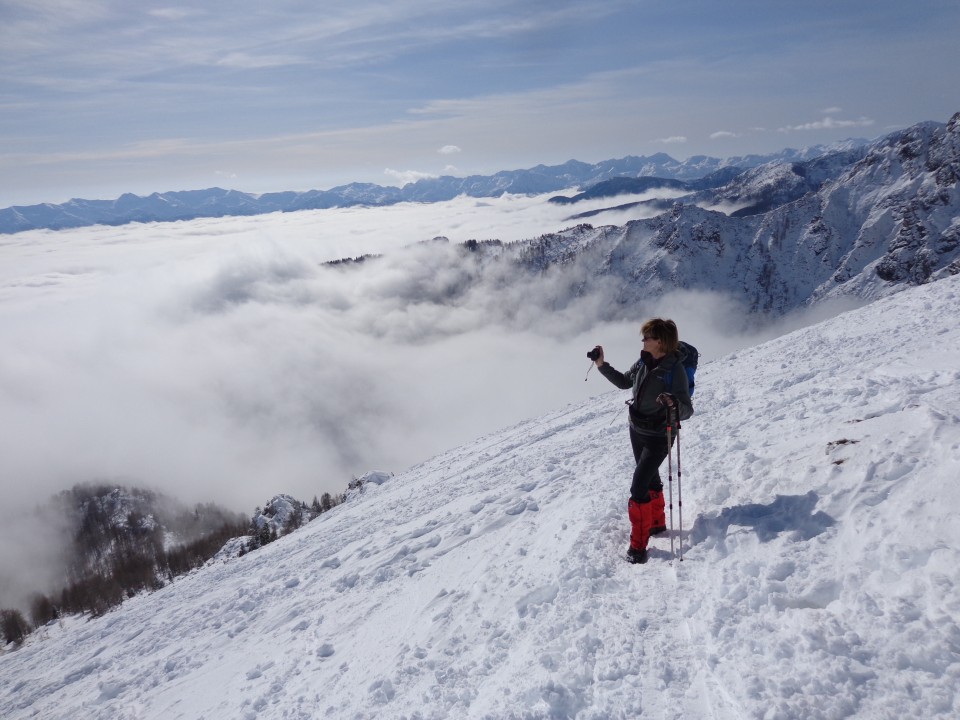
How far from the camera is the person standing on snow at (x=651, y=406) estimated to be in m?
7.32

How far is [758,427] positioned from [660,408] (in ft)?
19.7

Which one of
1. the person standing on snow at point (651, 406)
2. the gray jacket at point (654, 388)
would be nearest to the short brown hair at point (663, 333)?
the person standing on snow at point (651, 406)

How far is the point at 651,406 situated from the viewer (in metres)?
7.60

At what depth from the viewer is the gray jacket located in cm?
727

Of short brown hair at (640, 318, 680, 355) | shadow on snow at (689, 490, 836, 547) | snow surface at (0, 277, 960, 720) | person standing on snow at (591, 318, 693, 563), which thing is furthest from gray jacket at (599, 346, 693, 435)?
snow surface at (0, 277, 960, 720)

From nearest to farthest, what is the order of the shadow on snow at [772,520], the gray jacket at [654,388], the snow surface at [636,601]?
1. the snow surface at [636,601]
2. the shadow on snow at [772,520]
3. the gray jacket at [654,388]

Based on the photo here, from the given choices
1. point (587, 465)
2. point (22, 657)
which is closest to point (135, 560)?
point (22, 657)

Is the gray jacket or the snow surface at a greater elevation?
the gray jacket

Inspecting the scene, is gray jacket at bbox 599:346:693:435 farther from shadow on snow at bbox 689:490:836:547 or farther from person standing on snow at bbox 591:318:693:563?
shadow on snow at bbox 689:490:836:547

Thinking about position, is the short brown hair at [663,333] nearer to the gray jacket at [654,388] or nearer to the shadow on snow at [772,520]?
the gray jacket at [654,388]

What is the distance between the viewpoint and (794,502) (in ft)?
25.0

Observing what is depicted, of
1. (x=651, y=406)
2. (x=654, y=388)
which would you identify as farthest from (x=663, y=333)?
(x=651, y=406)

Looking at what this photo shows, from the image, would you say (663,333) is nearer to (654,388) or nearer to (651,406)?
(654,388)

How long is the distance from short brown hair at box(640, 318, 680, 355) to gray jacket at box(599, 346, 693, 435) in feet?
0.40
